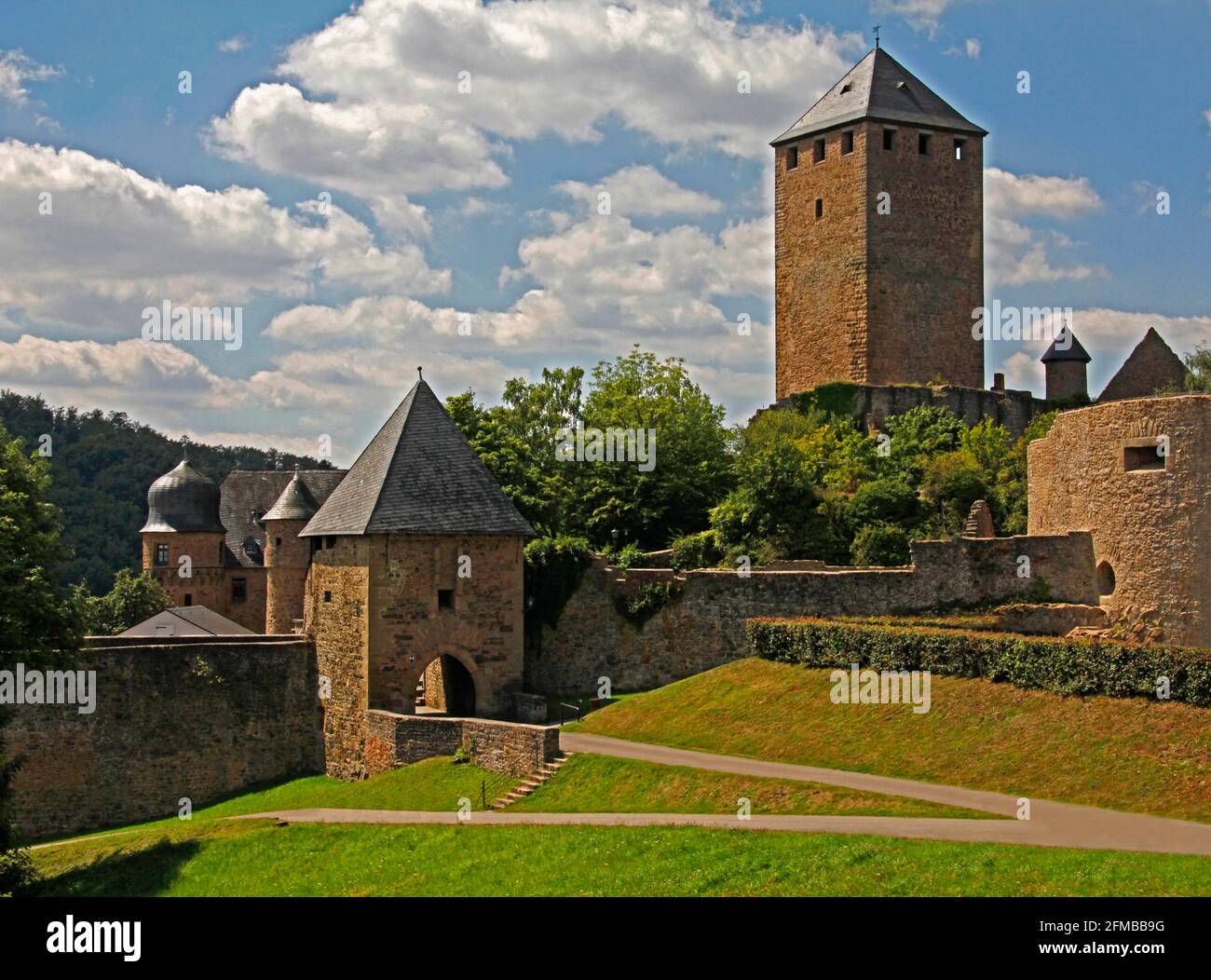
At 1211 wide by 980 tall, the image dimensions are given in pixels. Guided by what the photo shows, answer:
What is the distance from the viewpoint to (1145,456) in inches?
1083

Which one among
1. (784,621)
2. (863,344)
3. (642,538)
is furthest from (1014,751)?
(863,344)

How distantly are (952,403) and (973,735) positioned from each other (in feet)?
84.4

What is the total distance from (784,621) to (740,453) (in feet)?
51.8

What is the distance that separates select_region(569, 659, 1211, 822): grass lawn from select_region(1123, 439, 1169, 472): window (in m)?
6.42

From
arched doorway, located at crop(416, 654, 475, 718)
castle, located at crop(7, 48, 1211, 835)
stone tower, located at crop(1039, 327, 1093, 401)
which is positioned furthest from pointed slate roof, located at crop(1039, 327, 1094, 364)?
arched doorway, located at crop(416, 654, 475, 718)

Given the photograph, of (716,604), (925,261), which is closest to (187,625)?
(716,604)

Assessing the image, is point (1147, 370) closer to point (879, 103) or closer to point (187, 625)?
point (879, 103)

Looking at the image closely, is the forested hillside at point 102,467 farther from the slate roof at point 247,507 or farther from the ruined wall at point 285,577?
the ruined wall at point 285,577

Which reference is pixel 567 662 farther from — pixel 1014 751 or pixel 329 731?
pixel 1014 751

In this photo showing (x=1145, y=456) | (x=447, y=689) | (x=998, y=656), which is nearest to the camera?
(x=998, y=656)

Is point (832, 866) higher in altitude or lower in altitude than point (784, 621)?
lower

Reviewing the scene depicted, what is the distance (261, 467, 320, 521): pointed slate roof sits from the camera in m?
53.6

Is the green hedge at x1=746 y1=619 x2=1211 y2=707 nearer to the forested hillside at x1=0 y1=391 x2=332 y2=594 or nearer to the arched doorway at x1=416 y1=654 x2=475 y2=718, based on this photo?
the arched doorway at x1=416 y1=654 x2=475 y2=718
